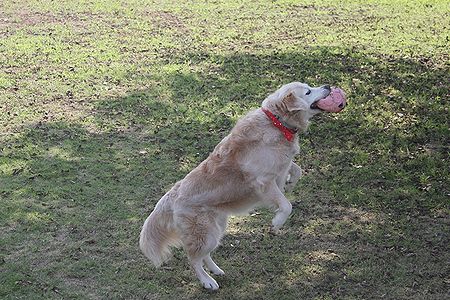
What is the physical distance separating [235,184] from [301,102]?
3.00ft

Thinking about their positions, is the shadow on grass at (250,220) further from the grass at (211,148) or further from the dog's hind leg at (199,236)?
the dog's hind leg at (199,236)

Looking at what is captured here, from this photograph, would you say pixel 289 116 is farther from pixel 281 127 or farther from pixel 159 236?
pixel 159 236

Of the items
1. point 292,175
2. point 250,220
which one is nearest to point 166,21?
point 250,220

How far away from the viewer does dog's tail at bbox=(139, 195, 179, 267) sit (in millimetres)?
5453

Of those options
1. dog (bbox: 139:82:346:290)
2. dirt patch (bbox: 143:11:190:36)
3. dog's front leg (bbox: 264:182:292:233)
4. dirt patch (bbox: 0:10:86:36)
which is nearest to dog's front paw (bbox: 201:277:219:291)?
dog (bbox: 139:82:346:290)

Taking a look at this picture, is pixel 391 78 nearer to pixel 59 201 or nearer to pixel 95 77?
pixel 95 77

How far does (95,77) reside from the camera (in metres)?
11.5

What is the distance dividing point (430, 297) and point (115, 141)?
4.86m

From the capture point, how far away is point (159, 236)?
5477mm

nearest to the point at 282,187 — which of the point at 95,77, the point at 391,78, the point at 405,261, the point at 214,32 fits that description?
the point at 405,261

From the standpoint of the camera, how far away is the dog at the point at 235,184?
213 inches

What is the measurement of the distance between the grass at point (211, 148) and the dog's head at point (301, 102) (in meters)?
1.25

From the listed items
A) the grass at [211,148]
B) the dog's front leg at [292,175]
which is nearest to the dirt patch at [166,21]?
the grass at [211,148]

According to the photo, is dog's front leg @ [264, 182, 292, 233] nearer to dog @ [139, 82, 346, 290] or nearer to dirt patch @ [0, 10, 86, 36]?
dog @ [139, 82, 346, 290]
